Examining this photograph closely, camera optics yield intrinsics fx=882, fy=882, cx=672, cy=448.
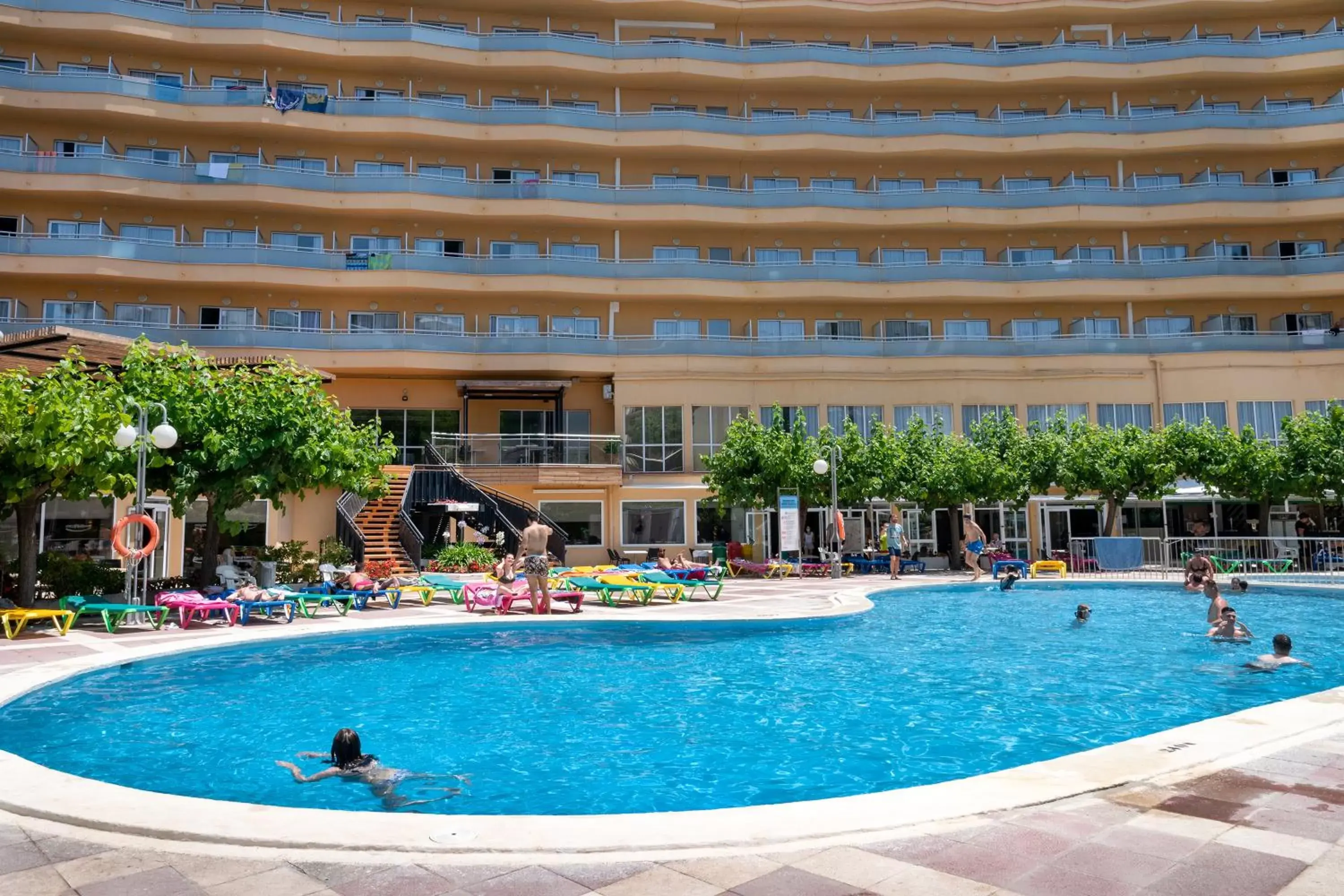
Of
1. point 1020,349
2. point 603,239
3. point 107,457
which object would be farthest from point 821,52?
point 107,457

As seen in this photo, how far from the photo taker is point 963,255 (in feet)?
135

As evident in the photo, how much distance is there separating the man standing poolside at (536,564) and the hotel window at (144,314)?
2609 centimetres

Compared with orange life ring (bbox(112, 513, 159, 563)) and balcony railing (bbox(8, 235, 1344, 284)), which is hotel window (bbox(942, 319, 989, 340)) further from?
orange life ring (bbox(112, 513, 159, 563))

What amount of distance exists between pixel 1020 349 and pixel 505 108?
24707 mm

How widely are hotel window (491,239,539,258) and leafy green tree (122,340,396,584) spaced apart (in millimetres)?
21331

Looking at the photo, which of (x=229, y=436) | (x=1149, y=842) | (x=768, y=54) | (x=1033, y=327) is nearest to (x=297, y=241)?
(x=768, y=54)

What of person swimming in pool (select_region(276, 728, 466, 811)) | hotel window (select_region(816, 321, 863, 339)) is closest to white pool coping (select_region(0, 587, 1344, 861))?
person swimming in pool (select_region(276, 728, 466, 811))

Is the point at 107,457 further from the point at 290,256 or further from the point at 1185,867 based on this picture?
the point at 290,256

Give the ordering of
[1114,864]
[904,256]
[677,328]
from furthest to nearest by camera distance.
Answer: [904,256]
[677,328]
[1114,864]

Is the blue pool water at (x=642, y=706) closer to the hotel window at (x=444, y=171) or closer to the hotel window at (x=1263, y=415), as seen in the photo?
the hotel window at (x=1263, y=415)

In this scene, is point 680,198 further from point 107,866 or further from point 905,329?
point 107,866

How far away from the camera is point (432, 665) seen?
1252 cm

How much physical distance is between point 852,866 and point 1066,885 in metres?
0.97

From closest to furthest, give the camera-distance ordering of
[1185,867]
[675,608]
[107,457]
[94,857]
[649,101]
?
[1185,867], [94,857], [107,457], [675,608], [649,101]
